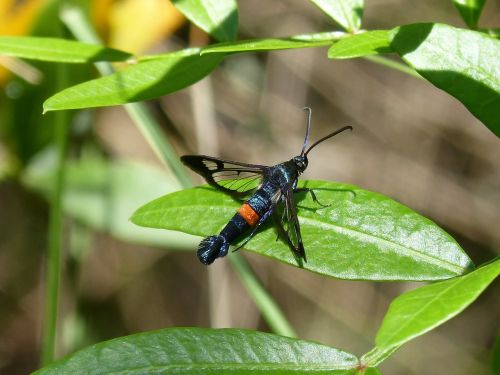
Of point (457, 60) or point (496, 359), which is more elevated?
point (457, 60)

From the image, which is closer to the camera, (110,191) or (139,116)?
(139,116)

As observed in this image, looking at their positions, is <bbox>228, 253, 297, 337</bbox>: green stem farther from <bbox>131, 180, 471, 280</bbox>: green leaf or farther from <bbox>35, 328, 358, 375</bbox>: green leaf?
<bbox>35, 328, 358, 375</bbox>: green leaf

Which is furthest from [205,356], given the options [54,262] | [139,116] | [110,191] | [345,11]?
[110,191]

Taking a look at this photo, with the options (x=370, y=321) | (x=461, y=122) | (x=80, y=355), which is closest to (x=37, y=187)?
(x=80, y=355)

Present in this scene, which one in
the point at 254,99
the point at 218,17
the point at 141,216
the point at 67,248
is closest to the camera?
the point at 141,216

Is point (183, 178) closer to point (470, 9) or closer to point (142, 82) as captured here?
point (142, 82)

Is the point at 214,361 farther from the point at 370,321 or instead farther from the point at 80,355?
the point at 370,321
